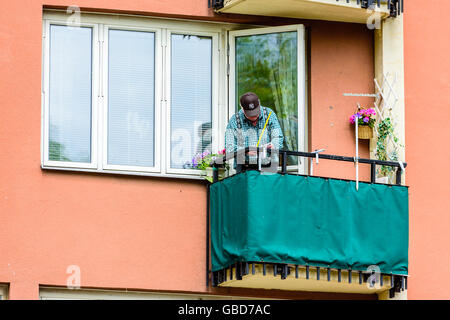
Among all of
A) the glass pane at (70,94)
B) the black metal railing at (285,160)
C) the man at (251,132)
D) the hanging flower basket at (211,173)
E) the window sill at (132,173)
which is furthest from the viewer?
the hanging flower basket at (211,173)

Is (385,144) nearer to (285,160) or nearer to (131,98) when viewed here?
(285,160)

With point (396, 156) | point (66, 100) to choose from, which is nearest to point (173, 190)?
point (66, 100)

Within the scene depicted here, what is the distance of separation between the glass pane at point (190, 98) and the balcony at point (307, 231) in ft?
2.62

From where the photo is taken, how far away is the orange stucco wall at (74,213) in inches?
674

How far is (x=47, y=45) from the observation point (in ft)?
59.0

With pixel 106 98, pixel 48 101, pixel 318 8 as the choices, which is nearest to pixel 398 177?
pixel 318 8

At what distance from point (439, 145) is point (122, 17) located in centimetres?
456

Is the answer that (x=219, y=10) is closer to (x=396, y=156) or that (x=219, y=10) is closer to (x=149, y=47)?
(x=149, y=47)

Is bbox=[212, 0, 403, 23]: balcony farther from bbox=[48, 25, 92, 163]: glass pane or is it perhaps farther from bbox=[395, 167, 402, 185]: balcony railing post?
bbox=[395, 167, 402, 185]: balcony railing post

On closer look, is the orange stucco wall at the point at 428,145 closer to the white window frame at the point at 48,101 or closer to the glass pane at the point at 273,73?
the glass pane at the point at 273,73

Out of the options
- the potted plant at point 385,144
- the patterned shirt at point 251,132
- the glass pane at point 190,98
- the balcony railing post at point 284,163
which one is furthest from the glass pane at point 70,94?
the potted plant at point 385,144

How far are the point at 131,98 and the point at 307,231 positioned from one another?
9.93 ft

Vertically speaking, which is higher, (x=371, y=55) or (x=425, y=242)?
(x=371, y=55)
